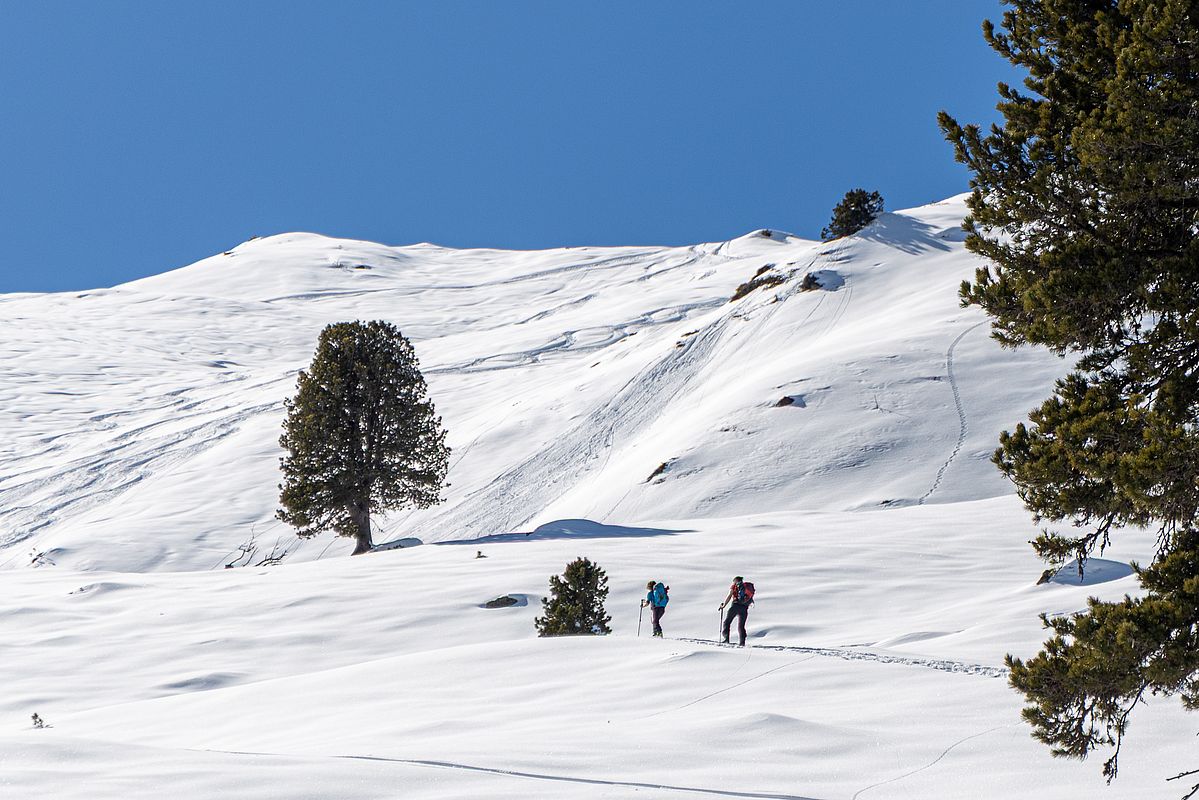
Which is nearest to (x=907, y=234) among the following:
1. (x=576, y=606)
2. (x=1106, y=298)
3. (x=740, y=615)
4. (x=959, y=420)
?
(x=959, y=420)

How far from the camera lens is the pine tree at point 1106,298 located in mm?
7715

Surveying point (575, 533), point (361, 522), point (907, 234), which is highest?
point (907, 234)

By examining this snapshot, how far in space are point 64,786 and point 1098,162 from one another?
29.0ft

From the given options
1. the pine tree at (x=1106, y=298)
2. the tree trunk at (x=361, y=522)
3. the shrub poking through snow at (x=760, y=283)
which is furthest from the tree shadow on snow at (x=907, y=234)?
the pine tree at (x=1106, y=298)

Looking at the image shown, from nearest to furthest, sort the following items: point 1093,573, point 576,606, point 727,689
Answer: point 727,689
point 576,606
point 1093,573

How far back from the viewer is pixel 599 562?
29.4 m

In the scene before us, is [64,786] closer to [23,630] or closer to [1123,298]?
[1123,298]

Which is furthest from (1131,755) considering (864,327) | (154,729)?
(864,327)

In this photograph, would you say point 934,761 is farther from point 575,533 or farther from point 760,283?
point 760,283

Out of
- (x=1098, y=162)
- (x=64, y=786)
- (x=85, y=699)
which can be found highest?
(x=1098, y=162)

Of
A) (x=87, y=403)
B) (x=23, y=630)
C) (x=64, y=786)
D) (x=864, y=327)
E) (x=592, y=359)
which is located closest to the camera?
(x=64, y=786)

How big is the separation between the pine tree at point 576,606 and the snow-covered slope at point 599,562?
2.29 m

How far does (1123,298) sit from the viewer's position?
27.9 ft

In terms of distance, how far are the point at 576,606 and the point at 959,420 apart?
97.1 feet
